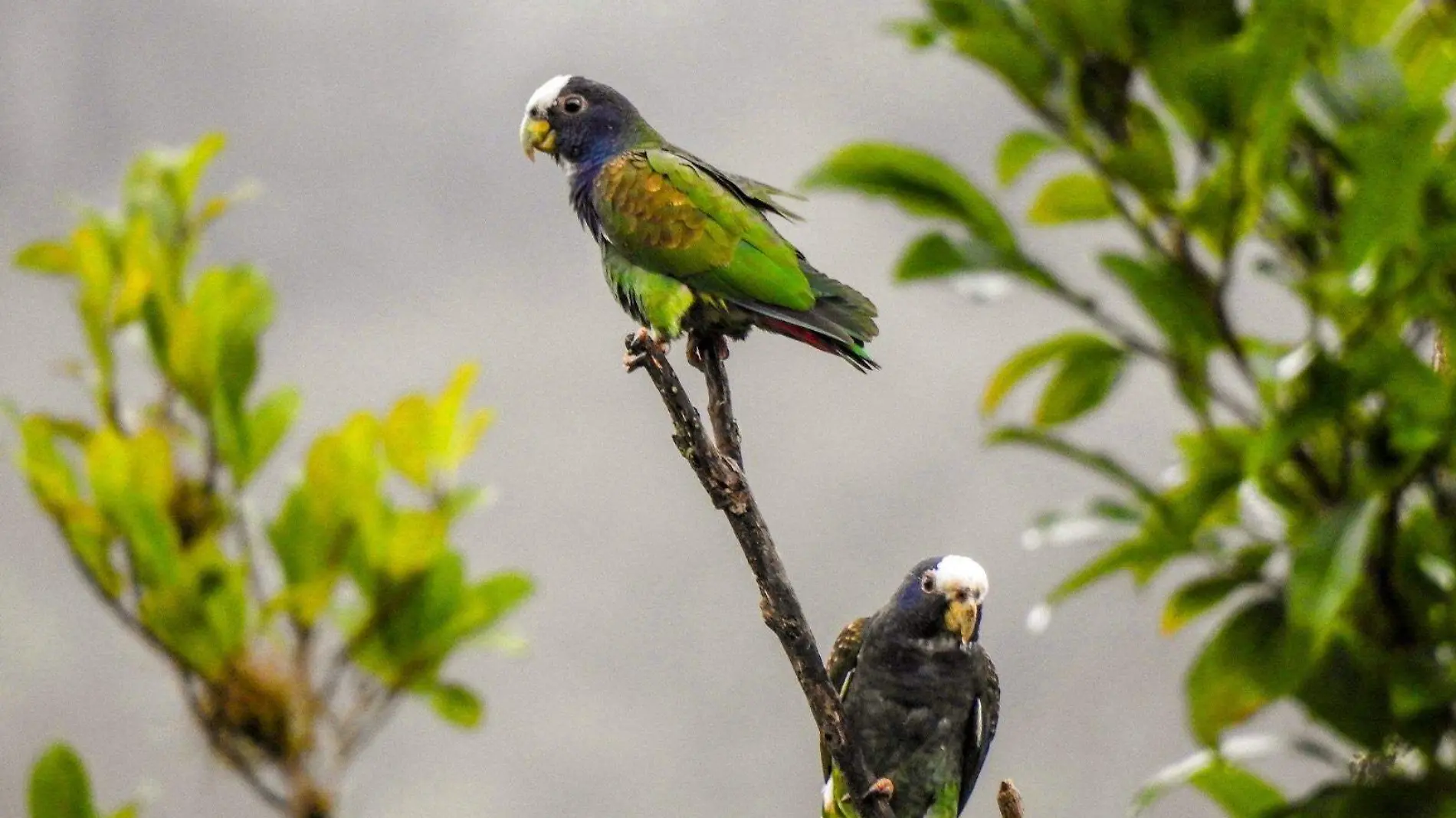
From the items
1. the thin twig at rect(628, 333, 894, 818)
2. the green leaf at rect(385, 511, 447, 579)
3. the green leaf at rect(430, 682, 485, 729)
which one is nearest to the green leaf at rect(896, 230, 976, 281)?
the thin twig at rect(628, 333, 894, 818)

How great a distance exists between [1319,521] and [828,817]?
664mm

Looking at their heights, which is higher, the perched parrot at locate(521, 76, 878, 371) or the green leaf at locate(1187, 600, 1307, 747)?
the perched parrot at locate(521, 76, 878, 371)

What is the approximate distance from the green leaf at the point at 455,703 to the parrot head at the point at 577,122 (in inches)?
37.0

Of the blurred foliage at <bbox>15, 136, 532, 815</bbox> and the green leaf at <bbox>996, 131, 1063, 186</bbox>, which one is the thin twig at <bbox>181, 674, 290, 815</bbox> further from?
the green leaf at <bbox>996, 131, 1063, 186</bbox>

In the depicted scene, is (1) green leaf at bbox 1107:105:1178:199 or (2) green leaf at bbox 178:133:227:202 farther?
(2) green leaf at bbox 178:133:227:202

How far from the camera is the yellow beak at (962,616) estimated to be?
148cm

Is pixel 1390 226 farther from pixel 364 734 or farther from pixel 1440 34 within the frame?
pixel 364 734

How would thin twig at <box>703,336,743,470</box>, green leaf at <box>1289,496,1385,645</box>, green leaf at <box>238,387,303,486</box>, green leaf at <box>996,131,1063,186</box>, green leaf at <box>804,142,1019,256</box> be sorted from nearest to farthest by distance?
thin twig at <box>703,336,743,470</box>, green leaf at <box>1289,496,1385,645</box>, green leaf at <box>804,142,1019,256</box>, green leaf at <box>996,131,1063,186</box>, green leaf at <box>238,387,303,486</box>

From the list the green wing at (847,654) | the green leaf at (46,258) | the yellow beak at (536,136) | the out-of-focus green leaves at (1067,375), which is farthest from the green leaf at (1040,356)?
the green leaf at (46,258)

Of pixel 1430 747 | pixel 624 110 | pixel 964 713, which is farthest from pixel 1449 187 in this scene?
pixel 624 110

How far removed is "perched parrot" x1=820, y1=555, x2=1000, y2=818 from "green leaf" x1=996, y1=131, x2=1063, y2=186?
0.59m

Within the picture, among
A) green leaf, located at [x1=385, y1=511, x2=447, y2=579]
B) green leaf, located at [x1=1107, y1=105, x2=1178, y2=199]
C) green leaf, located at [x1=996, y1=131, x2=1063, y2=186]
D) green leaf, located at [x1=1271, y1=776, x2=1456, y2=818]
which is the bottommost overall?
green leaf, located at [x1=1271, y1=776, x2=1456, y2=818]

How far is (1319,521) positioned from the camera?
1562 millimetres

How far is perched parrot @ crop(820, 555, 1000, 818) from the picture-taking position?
1522 mm
